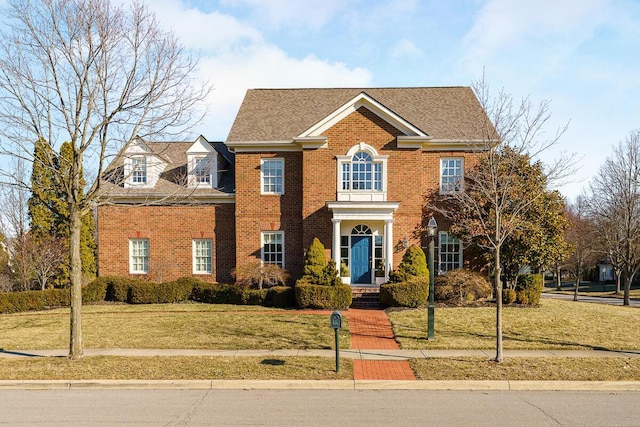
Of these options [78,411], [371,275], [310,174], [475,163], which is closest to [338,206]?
[310,174]

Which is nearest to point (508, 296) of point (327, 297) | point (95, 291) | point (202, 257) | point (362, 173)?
point (327, 297)

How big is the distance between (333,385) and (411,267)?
387 inches

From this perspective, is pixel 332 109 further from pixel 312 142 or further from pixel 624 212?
pixel 624 212

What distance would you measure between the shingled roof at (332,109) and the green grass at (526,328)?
25.0 feet

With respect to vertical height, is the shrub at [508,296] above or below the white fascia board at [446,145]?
below

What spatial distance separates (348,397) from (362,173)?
13.1m

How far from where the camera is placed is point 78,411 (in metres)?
7.41

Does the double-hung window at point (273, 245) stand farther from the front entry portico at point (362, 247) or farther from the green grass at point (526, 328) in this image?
the green grass at point (526, 328)

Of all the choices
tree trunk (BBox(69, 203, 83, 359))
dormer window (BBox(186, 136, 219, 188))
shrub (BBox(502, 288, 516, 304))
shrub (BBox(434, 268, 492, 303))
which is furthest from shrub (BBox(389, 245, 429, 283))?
tree trunk (BBox(69, 203, 83, 359))

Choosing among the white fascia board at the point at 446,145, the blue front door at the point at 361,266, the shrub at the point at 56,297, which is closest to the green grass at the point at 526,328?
the blue front door at the point at 361,266

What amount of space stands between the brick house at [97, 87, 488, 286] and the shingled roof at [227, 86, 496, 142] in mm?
92

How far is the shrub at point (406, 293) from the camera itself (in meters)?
16.9

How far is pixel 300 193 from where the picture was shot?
2091 centimetres

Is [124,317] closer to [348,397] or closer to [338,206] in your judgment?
[338,206]
